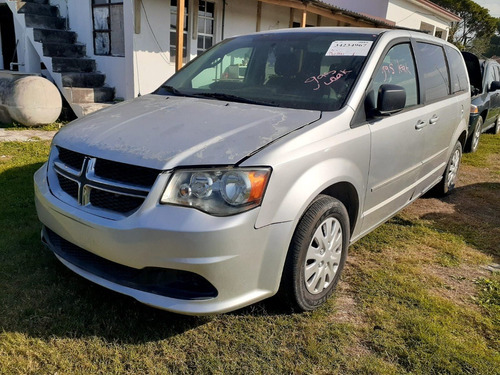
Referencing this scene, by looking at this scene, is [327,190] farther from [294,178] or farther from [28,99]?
[28,99]

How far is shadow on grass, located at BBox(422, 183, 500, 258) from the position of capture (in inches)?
160

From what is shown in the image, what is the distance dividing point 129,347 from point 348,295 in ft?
4.85

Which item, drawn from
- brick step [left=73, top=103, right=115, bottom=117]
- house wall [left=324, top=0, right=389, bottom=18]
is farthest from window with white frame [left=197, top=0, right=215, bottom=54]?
house wall [left=324, top=0, right=389, bottom=18]

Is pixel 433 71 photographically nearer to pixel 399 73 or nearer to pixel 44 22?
pixel 399 73

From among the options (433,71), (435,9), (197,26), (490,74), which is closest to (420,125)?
(433,71)

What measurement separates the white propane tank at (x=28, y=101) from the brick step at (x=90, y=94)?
659mm

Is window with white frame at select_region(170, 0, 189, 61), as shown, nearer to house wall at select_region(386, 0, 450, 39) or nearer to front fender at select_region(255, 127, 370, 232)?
front fender at select_region(255, 127, 370, 232)

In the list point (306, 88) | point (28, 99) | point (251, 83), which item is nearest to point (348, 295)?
point (306, 88)

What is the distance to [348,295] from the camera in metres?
2.96

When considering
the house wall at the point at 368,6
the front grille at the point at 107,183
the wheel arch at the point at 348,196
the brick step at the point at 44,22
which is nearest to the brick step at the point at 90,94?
the brick step at the point at 44,22

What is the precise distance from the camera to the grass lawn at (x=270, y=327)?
2.25 m

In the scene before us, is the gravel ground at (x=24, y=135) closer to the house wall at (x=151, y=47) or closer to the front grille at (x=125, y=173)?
the house wall at (x=151, y=47)

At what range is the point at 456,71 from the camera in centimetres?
480

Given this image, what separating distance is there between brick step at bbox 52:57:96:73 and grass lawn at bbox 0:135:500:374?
633 centimetres
